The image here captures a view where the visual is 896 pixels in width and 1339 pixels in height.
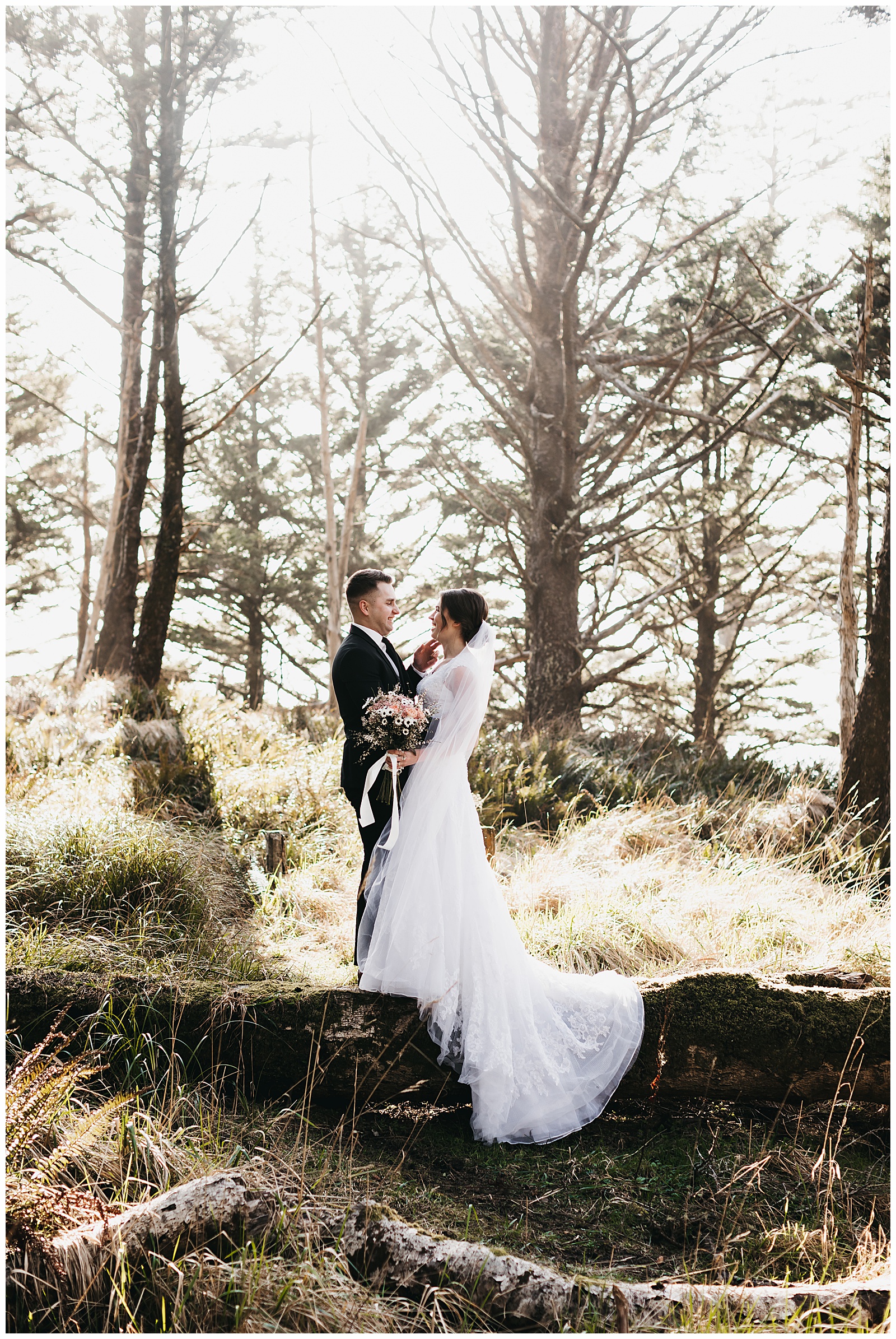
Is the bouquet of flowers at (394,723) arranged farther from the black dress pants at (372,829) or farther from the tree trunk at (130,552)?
the tree trunk at (130,552)

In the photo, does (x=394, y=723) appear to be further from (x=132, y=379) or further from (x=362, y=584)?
(x=132, y=379)

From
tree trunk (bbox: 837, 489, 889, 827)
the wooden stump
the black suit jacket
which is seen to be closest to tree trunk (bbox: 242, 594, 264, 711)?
the wooden stump

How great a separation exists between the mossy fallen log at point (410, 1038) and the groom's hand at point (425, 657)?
66.9 inches

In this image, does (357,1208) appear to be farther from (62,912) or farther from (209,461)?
(209,461)

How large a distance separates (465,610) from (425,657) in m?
0.63

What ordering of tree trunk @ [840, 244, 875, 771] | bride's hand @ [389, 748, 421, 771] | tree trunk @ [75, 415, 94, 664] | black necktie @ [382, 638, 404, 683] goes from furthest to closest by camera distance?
tree trunk @ [75, 415, 94, 664] → tree trunk @ [840, 244, 875, 771] → black necktie @ [382, 638, 404, 683] → bride's hand @ [389, 748, 421, 771]

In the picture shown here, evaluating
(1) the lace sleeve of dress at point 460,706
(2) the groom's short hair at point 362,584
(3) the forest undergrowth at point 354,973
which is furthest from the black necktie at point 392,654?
(3) the forest undergrowth at point 354,973

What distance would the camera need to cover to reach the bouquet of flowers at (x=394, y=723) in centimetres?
384

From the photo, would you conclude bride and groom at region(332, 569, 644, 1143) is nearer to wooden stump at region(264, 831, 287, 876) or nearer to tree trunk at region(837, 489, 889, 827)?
wooden stump at region(264, 831, 287, 876)

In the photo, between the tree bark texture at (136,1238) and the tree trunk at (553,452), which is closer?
the tree bark texture at (136,1238)

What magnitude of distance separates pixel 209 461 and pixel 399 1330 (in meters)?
18.2

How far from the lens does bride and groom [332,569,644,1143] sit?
3.63 meters

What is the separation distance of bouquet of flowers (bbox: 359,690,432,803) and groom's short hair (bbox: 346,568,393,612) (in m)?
0.60

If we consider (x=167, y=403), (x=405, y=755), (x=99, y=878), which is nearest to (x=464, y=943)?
(x=405, y=755)
